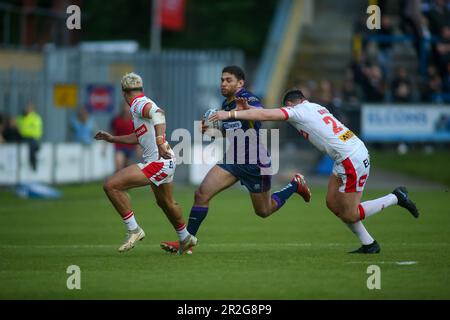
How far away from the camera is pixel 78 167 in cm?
→ 3114

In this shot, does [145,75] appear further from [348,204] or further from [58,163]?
[348,204]

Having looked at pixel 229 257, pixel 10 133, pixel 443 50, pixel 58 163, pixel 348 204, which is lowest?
pixel 58 163

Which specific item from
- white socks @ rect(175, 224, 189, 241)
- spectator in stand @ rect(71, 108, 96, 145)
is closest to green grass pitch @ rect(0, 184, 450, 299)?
white socks @ rect(175, 224, 189, 241)

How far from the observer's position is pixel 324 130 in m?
13.5

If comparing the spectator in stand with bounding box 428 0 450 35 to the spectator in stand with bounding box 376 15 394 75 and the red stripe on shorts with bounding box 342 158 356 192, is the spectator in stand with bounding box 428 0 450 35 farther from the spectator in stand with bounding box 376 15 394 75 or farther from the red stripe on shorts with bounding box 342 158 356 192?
the red stripe on shorts with bounding box 342 158 356 192

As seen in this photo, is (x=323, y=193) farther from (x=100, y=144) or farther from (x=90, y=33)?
(x=90, y=33)

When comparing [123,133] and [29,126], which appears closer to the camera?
[123,133]

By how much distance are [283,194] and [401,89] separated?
57.0 feet

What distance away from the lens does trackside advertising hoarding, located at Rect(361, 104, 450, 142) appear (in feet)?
102

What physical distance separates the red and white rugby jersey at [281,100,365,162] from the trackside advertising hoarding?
17.5 metres

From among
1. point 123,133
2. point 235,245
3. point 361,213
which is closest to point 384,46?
point 123,133

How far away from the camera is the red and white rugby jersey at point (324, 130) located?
44.2ft

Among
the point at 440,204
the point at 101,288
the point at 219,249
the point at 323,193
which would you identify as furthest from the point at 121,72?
the point at 101,288

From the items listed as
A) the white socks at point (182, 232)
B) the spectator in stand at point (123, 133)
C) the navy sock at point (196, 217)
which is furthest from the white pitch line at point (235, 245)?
the spectator in stand at point (123, 133)
